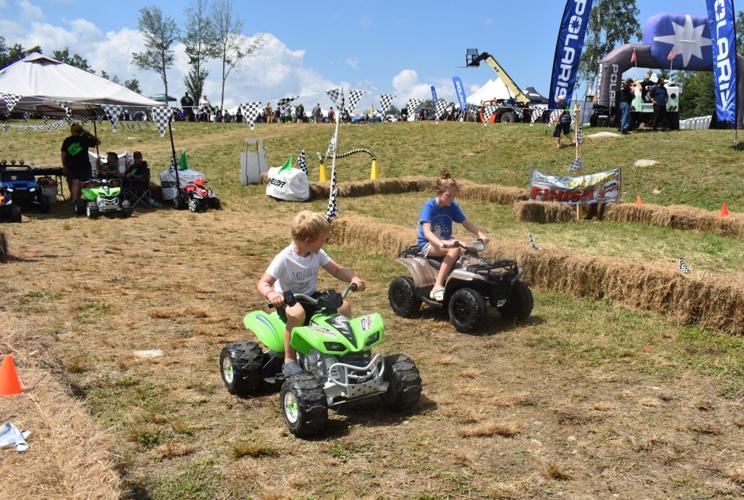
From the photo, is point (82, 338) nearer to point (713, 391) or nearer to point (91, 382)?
point (91, 382)

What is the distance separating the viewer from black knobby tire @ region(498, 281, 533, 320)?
666 centimetres

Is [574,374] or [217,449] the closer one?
[217,449]

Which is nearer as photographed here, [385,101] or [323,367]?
[323,367]

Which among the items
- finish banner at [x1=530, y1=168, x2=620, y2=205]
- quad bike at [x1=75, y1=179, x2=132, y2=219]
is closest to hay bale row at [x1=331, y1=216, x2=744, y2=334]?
finish banner at [x1=530, y1=168, x2=620, y2=205]

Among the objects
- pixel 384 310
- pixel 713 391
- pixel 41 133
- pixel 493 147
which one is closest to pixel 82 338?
pixel 384 310

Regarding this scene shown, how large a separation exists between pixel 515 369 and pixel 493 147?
18.2 m

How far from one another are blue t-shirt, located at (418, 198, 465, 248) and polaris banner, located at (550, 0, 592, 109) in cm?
1478

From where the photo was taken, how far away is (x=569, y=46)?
20.0 m

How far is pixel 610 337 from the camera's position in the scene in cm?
613

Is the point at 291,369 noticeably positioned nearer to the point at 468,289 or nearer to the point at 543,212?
the point at 468,289

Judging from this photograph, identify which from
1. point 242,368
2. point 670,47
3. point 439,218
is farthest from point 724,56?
point 242,368

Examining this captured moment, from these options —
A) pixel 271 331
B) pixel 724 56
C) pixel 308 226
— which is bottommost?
pixel 271 331

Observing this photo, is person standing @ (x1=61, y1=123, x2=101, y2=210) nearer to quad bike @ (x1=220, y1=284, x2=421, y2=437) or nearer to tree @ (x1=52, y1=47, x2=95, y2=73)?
quad bike @ (x1=220, y1=284, x2=421, y2=437)

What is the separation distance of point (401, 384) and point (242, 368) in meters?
1.17
